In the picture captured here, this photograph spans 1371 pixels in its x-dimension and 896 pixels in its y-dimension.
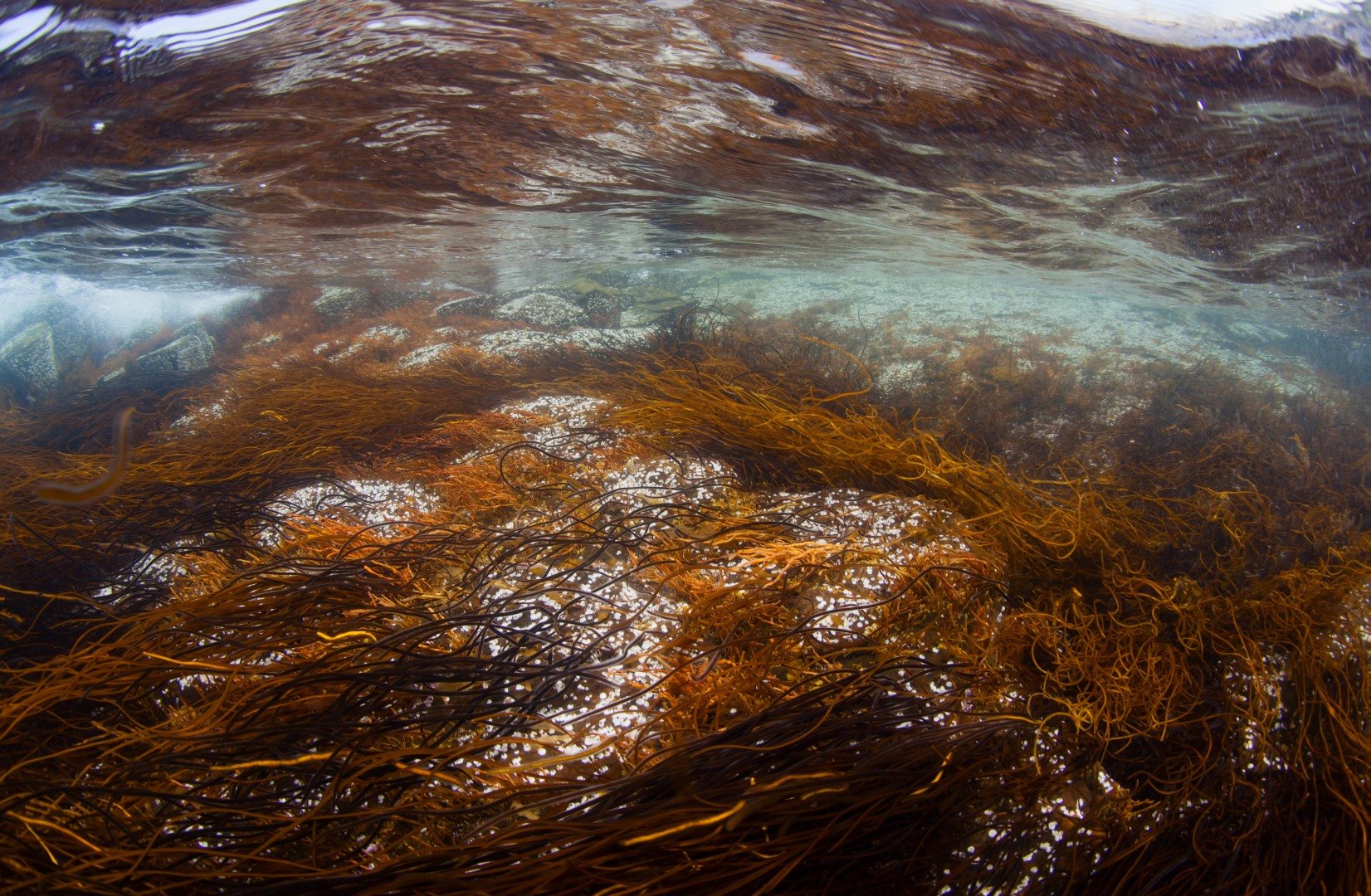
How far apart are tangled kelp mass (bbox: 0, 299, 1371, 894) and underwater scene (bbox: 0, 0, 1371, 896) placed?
0.06ft

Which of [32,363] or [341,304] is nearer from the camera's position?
[32,363]

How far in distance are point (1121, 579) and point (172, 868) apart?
3.66m

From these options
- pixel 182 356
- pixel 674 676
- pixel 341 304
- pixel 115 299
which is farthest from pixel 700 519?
pixel 115 299

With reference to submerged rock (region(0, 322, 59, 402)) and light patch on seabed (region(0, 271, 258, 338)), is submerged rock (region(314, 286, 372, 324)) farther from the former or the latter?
submerged rock (region(0, 322, 59, 402))

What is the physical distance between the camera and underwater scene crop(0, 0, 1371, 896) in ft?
4.56

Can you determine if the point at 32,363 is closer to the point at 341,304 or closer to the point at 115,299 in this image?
the point at 341,304

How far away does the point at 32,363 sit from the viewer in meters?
9.30

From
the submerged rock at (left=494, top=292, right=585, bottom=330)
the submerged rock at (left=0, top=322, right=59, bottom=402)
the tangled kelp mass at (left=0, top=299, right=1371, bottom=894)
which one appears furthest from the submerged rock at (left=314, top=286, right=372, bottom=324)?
the tangled kelp mass at (left=0, top=299, right=1371, bottom=894)

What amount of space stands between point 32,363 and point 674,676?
14900 mm

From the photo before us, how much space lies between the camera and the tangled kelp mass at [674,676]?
132 cm

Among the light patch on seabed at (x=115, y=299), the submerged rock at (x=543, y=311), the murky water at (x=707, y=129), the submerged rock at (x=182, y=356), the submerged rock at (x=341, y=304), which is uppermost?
the murky water at (x=707, y=129)

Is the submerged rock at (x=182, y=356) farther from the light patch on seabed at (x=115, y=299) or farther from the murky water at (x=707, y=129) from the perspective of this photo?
the light patch on seabed at (x=115, y=299)

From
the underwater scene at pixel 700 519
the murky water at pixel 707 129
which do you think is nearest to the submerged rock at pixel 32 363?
the murky water at pixel 707 129

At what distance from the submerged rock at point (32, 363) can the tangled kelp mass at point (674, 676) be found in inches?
378
